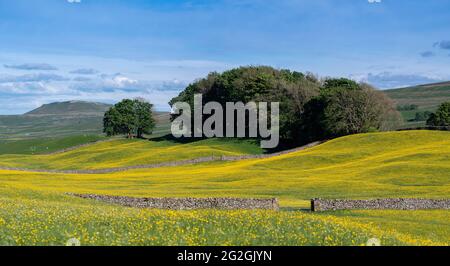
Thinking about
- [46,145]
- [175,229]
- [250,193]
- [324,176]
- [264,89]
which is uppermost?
[264,89]

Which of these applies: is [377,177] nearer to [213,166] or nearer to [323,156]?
[323,156]

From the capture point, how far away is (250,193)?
56.0 metres

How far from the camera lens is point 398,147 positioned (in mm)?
89812

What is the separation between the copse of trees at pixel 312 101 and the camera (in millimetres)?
120000

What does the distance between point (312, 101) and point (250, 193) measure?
74980mm

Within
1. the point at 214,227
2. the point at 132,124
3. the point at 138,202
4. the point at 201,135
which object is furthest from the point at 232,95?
the point at 214,227

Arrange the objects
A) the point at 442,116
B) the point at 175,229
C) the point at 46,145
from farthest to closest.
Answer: the point at 46,145 < the point at 442,116 < the point at 175,229

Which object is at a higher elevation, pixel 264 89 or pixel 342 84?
pixel 342 84

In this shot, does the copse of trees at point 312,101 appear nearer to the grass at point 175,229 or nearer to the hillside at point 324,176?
the hillside at point 324,176

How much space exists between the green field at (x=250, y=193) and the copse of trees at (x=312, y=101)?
12.5 metres

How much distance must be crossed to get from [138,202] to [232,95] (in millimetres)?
105940

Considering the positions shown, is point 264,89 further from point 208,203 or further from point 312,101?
point 208,203

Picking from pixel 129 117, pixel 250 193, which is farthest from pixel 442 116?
pixel 250 193

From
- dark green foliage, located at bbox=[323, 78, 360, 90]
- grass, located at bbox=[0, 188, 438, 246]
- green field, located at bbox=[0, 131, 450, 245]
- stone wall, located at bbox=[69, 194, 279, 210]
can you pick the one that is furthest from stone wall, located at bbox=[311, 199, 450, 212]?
dark green foliage, located at bbox=[323, 78, 360, 90]
